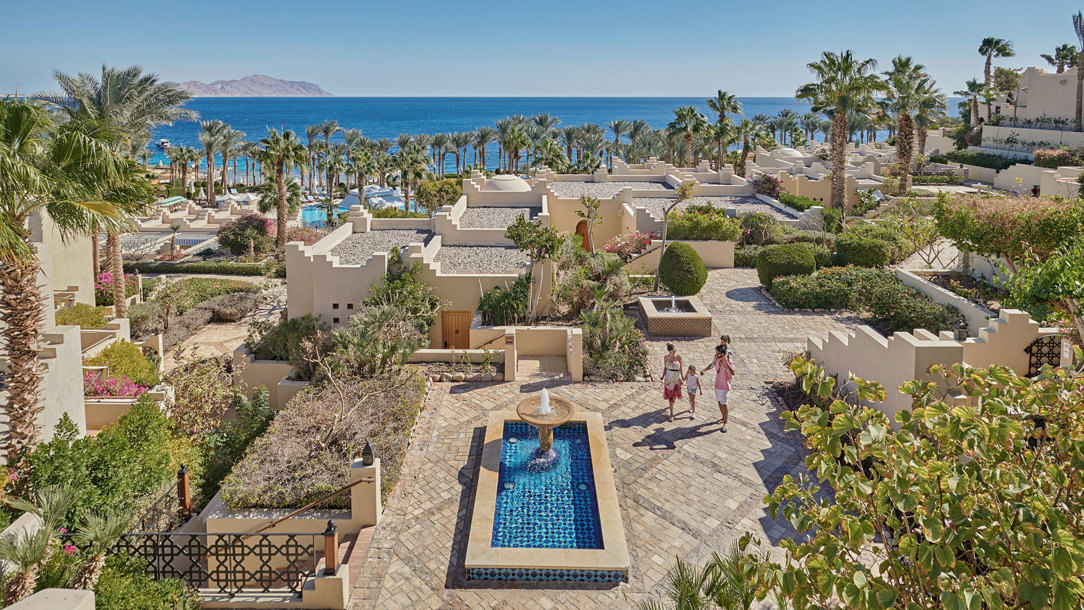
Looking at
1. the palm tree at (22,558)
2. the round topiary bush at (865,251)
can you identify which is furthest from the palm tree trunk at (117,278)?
the round topiary bush at (865,251)

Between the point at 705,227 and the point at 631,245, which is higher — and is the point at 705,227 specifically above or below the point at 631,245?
above

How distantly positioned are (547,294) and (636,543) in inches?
461

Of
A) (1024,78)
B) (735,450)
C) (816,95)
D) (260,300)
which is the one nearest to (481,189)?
(260,300)

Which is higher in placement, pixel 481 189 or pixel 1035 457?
pixel 481 189

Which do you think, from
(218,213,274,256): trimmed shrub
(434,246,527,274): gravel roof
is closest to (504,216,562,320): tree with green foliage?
(434,246,527,274): gravel roof

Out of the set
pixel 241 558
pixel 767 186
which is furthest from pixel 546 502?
pixel 767 186

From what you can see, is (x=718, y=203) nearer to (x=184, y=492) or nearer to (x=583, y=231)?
(x=583, y=231)

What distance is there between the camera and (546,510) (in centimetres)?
1148

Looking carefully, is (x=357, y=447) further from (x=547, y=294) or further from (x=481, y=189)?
(x=481, y=189)

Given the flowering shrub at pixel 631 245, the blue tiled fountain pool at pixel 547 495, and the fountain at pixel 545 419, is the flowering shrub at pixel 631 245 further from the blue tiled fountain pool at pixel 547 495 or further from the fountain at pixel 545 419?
the fountain at pixel 545 419

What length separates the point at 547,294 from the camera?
21.5 metres

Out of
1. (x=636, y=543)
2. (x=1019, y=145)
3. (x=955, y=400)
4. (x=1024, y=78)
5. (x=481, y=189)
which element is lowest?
(x=636, y=543)

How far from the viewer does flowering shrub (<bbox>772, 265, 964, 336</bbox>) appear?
18.7m

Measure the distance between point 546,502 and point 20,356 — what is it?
30.4ft
